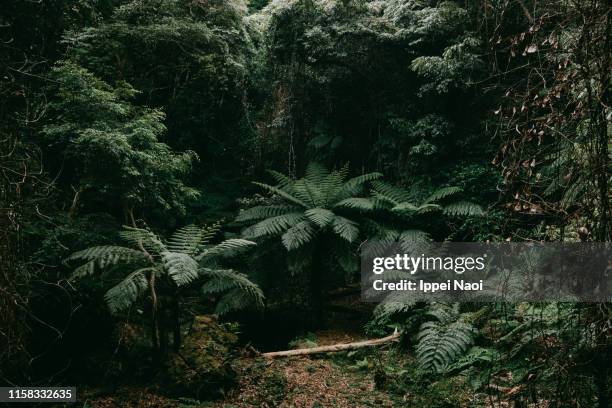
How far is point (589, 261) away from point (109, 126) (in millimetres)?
4542

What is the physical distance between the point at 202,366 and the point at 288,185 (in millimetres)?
3454

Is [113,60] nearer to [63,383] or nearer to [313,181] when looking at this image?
[313,181]

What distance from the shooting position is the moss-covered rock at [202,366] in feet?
12.6

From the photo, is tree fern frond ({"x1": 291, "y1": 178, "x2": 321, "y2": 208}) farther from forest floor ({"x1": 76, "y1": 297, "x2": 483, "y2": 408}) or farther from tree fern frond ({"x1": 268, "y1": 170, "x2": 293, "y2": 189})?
forest floor ({"x1": 76, "y1": 297, "x2": 483, "y2": 408})

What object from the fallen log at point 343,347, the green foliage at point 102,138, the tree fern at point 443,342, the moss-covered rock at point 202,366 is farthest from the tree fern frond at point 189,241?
the tree fern at point 443,342

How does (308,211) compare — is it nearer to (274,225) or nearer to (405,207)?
(274,225)

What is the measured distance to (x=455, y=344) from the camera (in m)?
4.15

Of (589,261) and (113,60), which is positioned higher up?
(113,60)

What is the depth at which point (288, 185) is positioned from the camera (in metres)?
6.95

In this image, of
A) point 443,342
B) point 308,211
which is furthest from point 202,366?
Answer: point 308,211

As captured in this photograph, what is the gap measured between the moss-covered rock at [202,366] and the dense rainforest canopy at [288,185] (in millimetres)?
21

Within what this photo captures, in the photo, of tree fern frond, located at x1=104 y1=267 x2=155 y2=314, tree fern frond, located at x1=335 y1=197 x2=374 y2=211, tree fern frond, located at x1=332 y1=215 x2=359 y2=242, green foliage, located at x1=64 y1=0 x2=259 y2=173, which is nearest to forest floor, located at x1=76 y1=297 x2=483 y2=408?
tree fern frond, located at x1=104 y1=267 x2=155 y2=314

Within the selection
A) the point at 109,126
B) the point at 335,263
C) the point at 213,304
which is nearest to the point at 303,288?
the point at 335,263

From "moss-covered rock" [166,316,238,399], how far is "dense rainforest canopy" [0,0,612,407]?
2 cm
